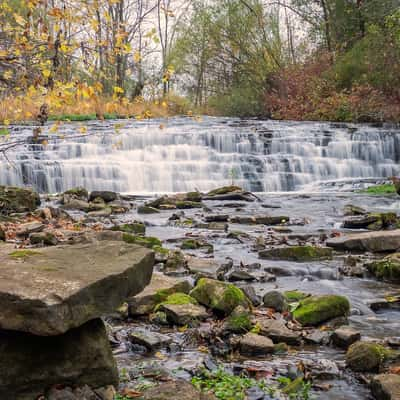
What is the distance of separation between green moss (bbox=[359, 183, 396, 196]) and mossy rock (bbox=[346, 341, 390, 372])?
1223 cm

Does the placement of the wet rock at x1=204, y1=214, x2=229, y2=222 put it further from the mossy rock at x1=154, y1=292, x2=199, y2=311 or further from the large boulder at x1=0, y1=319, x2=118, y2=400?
the large boulder at x1=0, y1=319, x2=118, y2=400

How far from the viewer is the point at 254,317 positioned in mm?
4898

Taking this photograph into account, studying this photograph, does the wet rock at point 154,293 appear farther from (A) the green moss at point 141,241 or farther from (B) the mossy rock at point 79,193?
(B) the mossy rock at point 79,193

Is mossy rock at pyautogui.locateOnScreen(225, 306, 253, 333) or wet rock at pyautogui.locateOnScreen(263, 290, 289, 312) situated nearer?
mossy rock at pyautogui.locateOnScreen(225, 306, 253, 333)

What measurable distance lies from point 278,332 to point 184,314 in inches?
33.0

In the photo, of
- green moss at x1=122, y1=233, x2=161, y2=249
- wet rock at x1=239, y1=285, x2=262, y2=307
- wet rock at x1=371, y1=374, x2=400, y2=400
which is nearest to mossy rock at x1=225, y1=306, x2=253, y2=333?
wet rock at x1=239, y1=285, x2=262, y2=307

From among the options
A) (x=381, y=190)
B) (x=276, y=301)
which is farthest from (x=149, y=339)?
(x=381, y=190)

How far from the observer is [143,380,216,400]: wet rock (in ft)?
10.3

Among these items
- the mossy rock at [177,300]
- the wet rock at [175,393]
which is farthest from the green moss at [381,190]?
the wet rock at [175,393]

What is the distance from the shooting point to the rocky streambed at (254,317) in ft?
12.0

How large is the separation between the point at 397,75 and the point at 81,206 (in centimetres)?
1866

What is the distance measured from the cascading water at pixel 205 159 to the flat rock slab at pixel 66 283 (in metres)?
12.9

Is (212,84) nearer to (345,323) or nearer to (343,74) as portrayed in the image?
(343,74)

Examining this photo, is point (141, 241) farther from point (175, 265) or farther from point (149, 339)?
point (149, 339)
